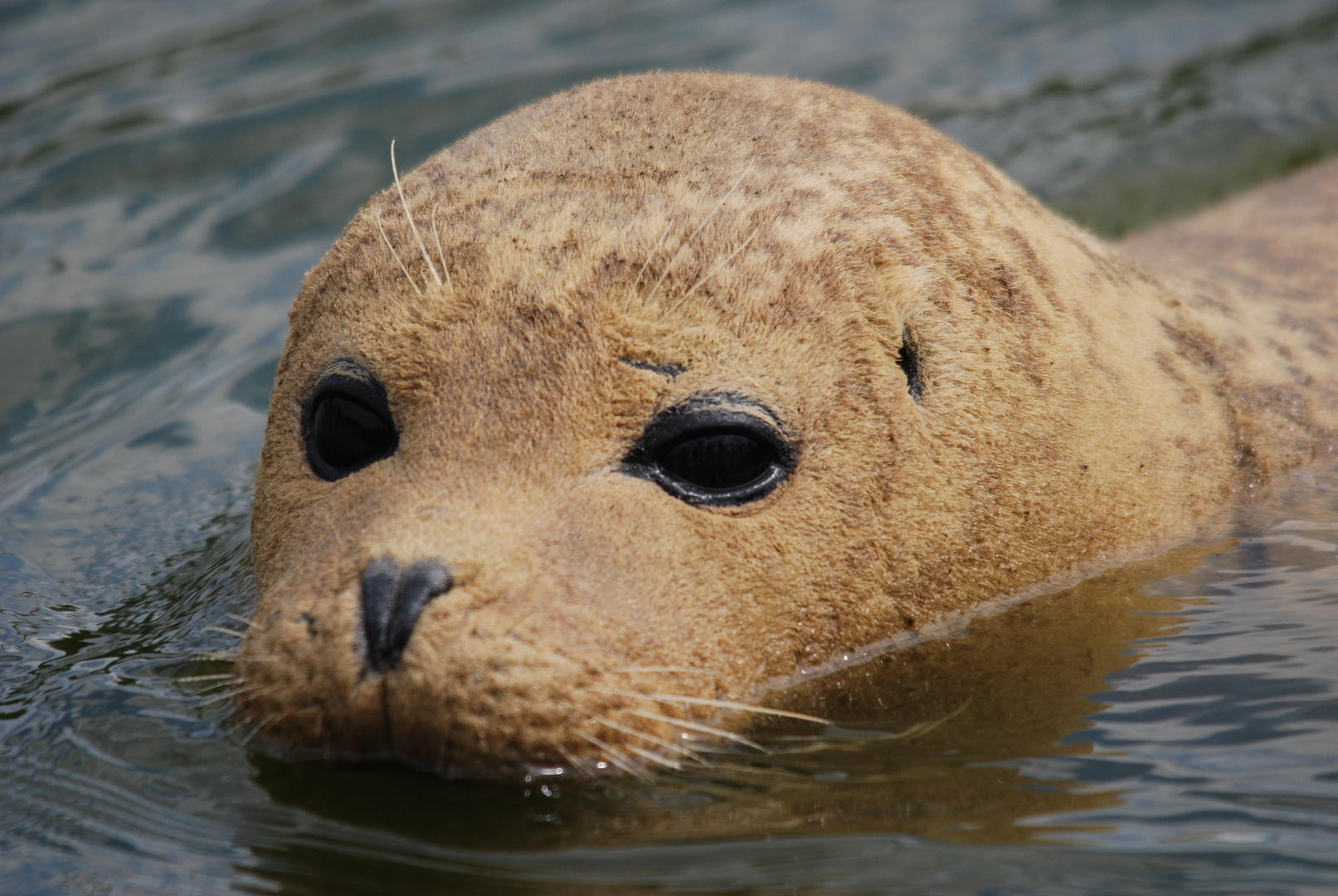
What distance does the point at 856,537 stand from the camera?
3336mm

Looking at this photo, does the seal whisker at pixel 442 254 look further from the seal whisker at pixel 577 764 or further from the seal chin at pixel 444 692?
the seal whisker at pixel 577 764

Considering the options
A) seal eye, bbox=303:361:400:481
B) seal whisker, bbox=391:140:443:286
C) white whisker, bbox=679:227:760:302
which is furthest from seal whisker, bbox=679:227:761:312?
seal eye, bbox=303:361:400:481

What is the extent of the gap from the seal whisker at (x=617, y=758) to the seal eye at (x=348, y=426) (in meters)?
0.84

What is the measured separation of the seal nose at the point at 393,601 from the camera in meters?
2.79

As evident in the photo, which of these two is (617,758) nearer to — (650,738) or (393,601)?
(650,738)

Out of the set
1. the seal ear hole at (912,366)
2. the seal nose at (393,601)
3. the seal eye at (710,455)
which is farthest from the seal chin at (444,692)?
the seal ear hole at (912,366)

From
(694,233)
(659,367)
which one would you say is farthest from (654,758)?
(694,233)

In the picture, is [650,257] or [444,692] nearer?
[444,692]

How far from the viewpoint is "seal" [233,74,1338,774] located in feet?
9.55

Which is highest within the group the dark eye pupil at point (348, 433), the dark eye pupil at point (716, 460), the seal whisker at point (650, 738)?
the dark eye pupil at point (348, 433)

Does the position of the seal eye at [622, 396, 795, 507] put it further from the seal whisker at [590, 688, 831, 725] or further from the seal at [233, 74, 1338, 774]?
the seal whisker at [590, 688, 831, 725]

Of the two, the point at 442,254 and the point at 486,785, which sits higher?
the point at 442,254

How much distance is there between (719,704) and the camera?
3039 mm

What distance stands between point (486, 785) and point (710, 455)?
33.9 inches
